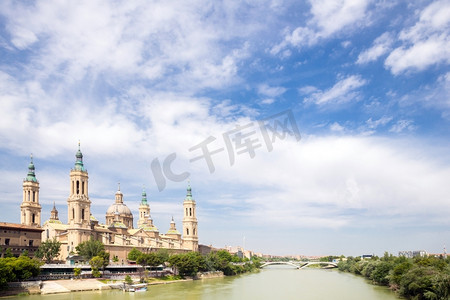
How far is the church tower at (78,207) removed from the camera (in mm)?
60191

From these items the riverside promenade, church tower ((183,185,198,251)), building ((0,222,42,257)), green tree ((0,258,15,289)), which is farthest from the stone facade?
green tree ((0,258,15,289))

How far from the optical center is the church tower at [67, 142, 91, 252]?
197 feet

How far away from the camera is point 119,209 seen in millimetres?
84000

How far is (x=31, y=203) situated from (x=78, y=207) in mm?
10239

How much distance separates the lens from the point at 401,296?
3797 centimetres

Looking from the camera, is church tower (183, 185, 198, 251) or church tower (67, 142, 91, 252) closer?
church tower (67, 142, 91, 252)

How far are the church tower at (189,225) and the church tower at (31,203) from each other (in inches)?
1354

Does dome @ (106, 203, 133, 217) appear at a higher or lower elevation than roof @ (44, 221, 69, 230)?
higher

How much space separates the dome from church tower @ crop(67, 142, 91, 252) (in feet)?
68.9

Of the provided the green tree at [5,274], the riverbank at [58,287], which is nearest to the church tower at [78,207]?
the riverbank at [58,287]

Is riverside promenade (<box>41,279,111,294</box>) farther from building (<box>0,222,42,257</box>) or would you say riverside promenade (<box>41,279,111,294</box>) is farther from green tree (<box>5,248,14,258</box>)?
building (<box>0,222,42,257</box>)

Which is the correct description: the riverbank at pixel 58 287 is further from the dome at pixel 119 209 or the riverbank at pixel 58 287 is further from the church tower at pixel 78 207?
the dome at pixel 119 209

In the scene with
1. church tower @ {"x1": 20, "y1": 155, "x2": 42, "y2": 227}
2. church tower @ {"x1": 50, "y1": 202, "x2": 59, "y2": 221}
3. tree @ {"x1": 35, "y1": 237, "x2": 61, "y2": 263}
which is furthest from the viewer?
church tower @ {"x1": 50, "y1": 202, "x2": 59, "y2": 221}

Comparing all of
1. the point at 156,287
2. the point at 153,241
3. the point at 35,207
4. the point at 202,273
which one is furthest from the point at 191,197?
the point at 156,287
